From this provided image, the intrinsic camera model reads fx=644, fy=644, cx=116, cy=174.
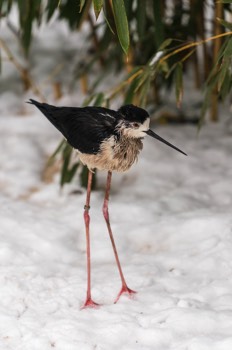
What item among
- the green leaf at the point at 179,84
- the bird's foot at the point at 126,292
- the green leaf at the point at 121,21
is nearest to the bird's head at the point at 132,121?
the green leaf at the point at 121,21

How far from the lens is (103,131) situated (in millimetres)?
2812

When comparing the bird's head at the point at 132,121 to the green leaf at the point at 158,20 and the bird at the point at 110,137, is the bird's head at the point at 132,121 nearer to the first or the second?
the bird at the point at 110,137

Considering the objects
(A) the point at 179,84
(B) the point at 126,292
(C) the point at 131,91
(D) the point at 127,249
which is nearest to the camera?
(B) the point at 126,292

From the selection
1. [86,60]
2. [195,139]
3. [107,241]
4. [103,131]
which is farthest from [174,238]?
[86,60]

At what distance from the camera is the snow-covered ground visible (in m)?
2.55

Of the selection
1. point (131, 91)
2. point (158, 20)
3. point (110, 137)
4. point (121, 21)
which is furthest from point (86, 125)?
point (158, 20)

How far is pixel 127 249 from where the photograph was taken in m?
3.33

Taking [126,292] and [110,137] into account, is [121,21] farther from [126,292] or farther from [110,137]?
[126,292]

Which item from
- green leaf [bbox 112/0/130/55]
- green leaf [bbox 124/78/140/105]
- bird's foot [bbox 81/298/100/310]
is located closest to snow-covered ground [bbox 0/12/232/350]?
bird's foot [bbox 81/298/100/310]

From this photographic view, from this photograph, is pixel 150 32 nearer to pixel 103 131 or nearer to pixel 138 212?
pixel 138 212

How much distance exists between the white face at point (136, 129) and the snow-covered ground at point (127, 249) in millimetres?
696

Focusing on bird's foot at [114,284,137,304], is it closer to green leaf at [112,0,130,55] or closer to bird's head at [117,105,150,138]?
bird's head at [117,105,150,138]

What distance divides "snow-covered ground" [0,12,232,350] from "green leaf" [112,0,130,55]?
3.54 ft

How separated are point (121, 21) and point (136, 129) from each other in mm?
465
